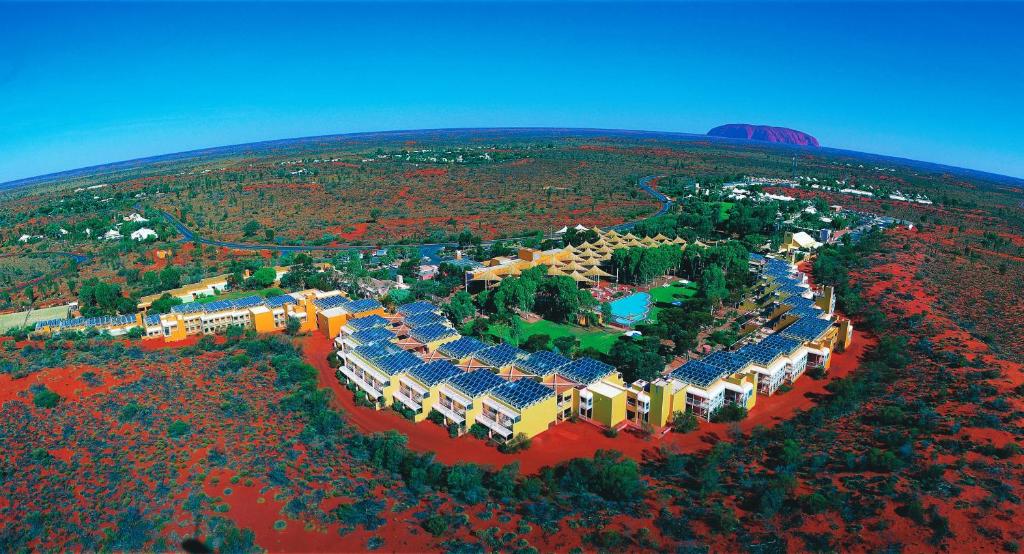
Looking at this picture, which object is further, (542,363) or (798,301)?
(798,301)

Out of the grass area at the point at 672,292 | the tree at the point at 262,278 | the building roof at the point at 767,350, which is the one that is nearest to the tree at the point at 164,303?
the tree at the point at 262,278

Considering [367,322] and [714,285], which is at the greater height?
[714,285]

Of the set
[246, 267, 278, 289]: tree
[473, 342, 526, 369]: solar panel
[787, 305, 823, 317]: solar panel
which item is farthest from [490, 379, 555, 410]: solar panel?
[246, 267, 278, 289]: tree

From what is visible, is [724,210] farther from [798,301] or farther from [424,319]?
[424,319]

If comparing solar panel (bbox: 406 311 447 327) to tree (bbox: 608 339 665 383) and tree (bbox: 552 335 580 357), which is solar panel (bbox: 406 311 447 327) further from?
tree (bbox: 608 339 665 383)

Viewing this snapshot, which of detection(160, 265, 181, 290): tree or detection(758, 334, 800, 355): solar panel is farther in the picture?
detection(160, 265, 181, 290): tree

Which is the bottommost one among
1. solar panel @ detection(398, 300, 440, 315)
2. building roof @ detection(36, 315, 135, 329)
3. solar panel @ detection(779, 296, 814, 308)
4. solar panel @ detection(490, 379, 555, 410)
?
solar panel @ detection(490, 379, 555, 410)

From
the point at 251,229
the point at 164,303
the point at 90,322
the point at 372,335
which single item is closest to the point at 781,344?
the point at 372,335
